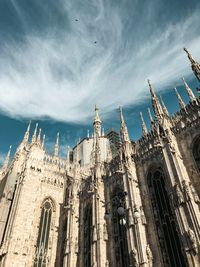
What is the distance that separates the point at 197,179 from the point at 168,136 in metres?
4.58

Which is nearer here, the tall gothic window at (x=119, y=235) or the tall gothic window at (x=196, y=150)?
the tall gothic window at (x=196, y=150)

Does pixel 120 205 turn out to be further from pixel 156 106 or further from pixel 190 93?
pixel 190 93

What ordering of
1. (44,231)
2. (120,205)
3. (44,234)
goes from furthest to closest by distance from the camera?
(44,231) < (44,234) < (120,205)

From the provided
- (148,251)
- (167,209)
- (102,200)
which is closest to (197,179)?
(167,209)

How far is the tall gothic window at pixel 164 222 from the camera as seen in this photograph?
18.2 m

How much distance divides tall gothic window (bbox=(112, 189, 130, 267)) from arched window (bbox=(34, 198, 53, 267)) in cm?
1097

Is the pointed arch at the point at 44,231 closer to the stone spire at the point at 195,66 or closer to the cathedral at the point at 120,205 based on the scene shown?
the cathedral at the point at 120,205

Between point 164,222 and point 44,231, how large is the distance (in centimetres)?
1758

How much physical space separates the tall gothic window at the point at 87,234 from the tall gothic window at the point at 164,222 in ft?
31.8

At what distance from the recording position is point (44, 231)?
31.0 m

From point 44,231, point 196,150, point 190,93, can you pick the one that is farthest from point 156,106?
point 44,231

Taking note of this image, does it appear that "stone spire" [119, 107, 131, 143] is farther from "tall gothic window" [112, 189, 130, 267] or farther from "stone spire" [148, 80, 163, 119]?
"tall gothic window" [112, 189, 130, 267]

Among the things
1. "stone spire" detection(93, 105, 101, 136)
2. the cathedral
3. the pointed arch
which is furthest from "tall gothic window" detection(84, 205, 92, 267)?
"stone spire" detection(93, 105, 101, 136)

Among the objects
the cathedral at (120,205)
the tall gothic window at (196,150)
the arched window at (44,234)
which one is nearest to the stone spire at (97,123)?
the cathedral at (120,205)
